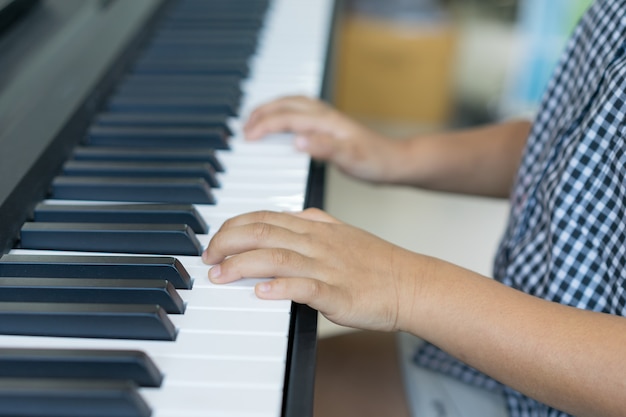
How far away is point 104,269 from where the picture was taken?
2.43ft

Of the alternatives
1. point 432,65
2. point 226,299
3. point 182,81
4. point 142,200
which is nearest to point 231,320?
point 226,299

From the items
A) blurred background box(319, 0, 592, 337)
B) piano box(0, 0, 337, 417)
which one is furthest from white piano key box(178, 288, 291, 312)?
blurred background box(319, 0, 592, 337)

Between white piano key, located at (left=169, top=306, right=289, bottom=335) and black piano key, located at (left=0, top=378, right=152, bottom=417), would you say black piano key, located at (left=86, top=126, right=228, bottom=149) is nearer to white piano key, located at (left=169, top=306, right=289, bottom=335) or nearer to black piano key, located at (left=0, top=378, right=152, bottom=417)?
white piano key, located at (left=169, top=306, right=289, bottom=335)

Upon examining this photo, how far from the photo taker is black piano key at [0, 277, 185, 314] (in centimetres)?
70

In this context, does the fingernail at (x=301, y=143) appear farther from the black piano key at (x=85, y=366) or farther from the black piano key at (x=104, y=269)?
the black piano key at (x=85, y=366)

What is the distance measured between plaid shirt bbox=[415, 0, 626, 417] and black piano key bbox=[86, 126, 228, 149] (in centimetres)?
41

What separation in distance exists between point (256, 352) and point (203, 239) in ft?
0.69

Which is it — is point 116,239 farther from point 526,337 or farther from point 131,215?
point 526,337

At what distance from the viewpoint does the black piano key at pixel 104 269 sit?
29.1 inches

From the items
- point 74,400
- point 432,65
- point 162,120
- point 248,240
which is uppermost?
point 432,65

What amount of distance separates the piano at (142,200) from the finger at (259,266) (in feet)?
0.04

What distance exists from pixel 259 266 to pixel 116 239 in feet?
0.51

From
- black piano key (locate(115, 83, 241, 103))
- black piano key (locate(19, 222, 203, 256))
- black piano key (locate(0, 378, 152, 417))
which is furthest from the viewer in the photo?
black piano key (locate(115, 83, 241, 103))

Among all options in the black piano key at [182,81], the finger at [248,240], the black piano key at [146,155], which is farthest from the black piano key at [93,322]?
the black piano key at [182,81]
